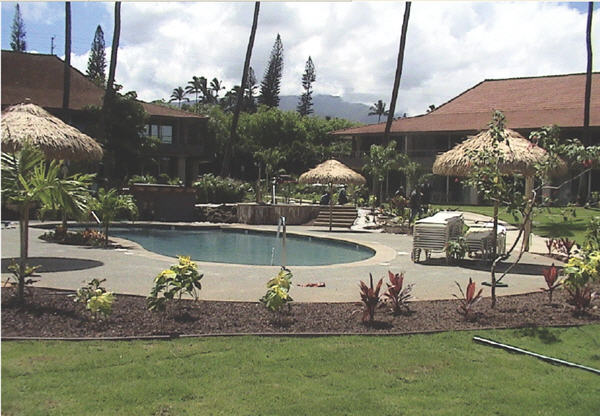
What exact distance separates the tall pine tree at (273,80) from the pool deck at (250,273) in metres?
55.1

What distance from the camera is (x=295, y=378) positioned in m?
4.87

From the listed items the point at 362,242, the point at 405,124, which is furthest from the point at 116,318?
the point at 405,124

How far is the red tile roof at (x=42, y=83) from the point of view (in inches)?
1339

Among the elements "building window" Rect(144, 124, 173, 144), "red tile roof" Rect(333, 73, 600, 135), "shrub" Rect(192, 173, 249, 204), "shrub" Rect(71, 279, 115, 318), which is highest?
"red tile roof" Rect(333, 73, 600, 135)

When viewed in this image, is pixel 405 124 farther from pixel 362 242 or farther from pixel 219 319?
pixel 219 319

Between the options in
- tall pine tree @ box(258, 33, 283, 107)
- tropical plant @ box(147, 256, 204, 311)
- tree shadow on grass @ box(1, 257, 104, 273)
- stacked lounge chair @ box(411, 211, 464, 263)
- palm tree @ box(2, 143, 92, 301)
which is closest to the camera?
tropical plant @ box(147, 256, 204, 311)

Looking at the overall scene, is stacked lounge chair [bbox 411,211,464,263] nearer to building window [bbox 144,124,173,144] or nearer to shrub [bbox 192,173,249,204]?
shrub [bbox 192,173,249,204]

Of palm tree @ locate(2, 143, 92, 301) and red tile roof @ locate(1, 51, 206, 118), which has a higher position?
red tile roof @ locate(1, 51, 206, 118)

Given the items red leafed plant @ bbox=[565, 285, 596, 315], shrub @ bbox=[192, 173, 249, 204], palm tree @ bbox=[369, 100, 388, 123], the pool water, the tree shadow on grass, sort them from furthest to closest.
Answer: palm tree @ bbox=[369, 100, 388, 123], shrub @ bbox=[192, 173, 249, 204], the pool water, the tree shadow on grass, red leafed plant @ bbox=[565, 285, 596, 315]

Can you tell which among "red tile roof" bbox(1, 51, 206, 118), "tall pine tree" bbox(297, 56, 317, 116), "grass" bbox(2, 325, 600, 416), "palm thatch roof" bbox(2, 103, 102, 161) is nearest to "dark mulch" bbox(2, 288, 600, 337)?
"grass" bbox(2, 325, 600, 416)

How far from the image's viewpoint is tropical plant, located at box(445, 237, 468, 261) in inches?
458

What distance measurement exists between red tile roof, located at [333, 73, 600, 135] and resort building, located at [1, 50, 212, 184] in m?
10.0

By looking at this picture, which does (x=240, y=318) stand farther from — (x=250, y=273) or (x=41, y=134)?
(x=41, y=134)

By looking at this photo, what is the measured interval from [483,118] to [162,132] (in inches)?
801
